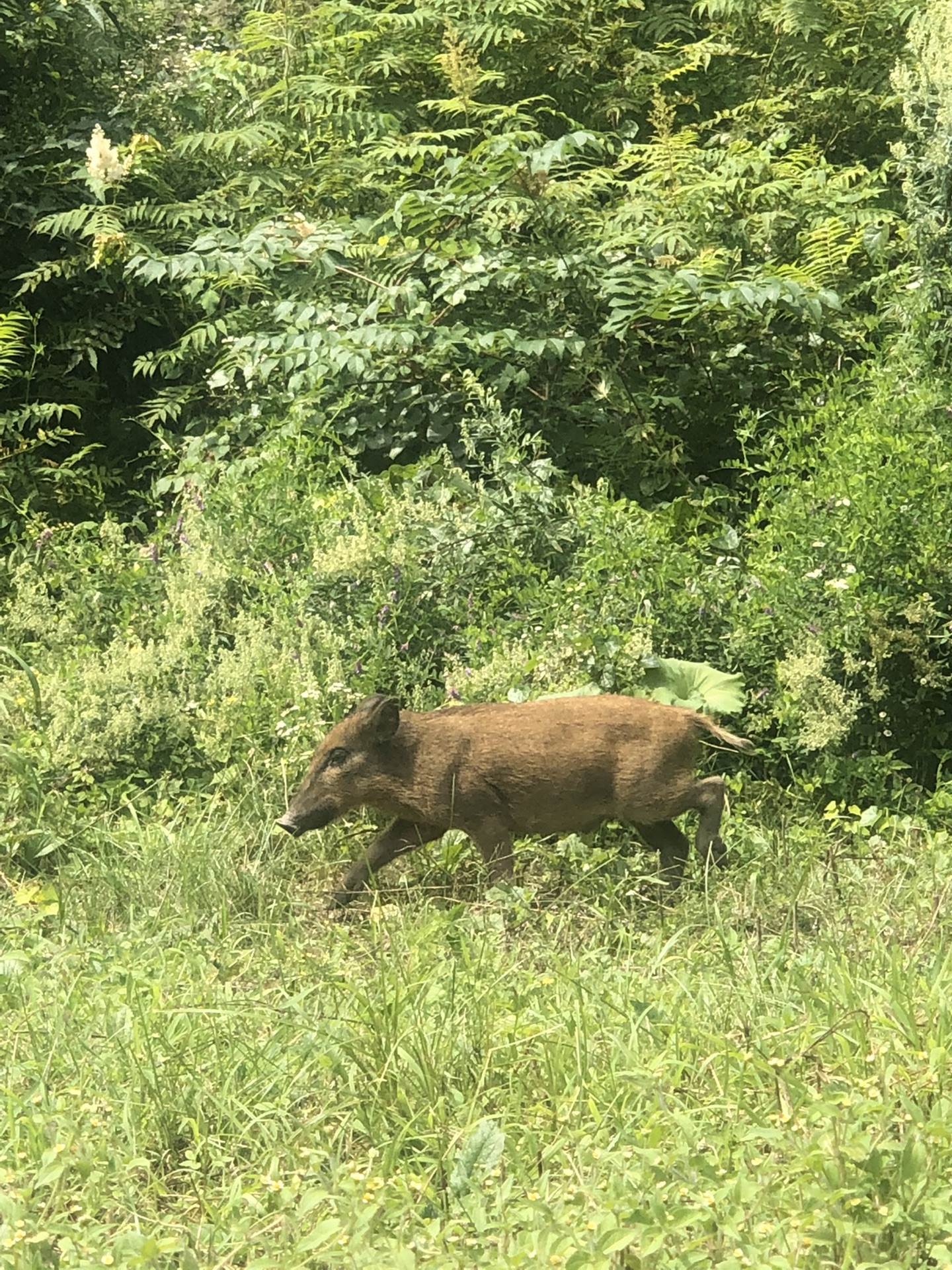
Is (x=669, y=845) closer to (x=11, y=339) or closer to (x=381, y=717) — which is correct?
(x=381, y=717)

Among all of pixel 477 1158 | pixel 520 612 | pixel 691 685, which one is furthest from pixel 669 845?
pixel 477 1158

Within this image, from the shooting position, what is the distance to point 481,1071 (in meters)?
3.41

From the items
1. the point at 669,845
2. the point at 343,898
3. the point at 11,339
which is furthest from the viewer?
the point at 11,339

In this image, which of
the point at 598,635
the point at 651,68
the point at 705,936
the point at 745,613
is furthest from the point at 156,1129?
the point at 651,68

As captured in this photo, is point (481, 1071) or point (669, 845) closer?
point (481, 1071)

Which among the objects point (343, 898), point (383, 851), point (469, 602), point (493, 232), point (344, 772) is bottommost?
point (343, 898)

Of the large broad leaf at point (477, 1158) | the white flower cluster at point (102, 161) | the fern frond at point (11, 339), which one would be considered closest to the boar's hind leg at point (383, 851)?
the large broad leaf at point (477, 1158)

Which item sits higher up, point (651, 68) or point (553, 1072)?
point (651, 68)

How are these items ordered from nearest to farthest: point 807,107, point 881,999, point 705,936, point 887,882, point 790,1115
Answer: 1. point 790,1115
2. point 881,999
3. point 705,936
4. point 887,882
5. point 807,107

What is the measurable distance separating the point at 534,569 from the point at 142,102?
16.5ft

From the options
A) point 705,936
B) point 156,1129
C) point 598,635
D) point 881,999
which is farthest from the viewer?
point 598,635

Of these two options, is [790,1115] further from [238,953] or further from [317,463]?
[317,463]

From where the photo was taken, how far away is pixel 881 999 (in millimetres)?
3502

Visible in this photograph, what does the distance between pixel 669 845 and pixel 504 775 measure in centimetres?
62
